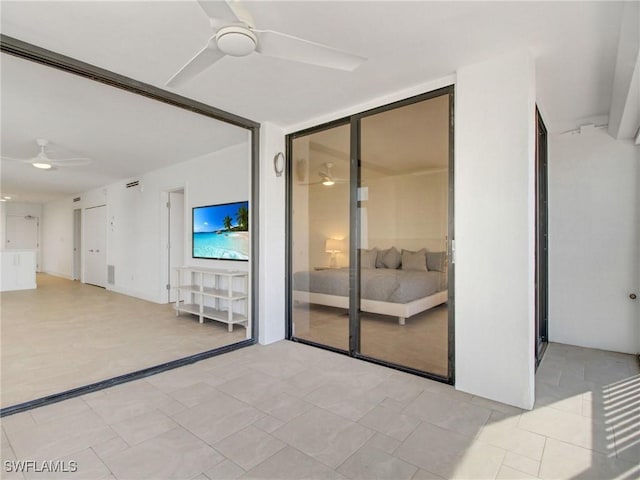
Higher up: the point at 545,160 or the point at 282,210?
the point at 545,160

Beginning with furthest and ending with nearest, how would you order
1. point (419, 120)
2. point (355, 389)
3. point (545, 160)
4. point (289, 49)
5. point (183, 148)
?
point (183, 148) → point (545, 160) → point (419, 120) → point (355, 389) → point (289, 49)

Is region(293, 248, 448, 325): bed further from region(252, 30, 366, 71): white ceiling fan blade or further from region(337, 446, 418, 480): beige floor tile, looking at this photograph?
region(252, 30, 366, 71): white ceiling fan blade

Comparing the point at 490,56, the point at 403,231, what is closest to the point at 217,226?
the point at 403,231

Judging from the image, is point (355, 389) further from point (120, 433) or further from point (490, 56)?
point (490, 56)

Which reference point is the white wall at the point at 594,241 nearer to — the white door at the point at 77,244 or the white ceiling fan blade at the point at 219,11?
the white ceiling fan blade at the point at 219,11

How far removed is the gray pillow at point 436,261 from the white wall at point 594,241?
5.78 ft

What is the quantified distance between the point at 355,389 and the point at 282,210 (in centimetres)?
213

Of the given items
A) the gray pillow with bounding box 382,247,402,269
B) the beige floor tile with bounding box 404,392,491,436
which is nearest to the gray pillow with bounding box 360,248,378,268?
the gray pillow with bounding box 382,247,402,269

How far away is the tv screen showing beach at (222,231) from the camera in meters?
4.72

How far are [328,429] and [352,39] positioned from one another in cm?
247

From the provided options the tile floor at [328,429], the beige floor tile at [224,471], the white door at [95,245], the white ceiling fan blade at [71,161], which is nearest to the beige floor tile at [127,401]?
the tile floor at [328,429]

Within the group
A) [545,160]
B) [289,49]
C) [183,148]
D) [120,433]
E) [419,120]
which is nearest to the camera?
[289,49]

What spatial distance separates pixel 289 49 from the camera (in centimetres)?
175

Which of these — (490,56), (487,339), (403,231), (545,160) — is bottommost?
(487,339)
